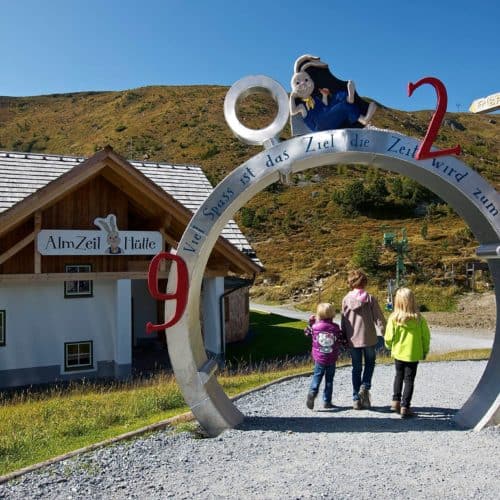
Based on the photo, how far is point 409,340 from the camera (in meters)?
6.37

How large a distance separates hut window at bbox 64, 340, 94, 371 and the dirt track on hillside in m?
17.4

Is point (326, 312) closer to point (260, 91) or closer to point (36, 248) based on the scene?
point (260, 91)

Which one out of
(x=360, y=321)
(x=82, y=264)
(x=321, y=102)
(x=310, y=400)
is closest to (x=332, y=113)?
(x=321, y=102)

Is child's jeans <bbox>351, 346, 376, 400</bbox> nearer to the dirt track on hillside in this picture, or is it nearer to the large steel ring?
the large steel ring

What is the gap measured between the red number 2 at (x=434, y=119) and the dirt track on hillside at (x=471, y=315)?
2049 cm

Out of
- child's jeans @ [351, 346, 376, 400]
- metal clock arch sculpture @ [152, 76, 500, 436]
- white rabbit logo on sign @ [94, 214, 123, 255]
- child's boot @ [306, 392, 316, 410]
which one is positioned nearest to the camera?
metal clock arch sculpture @ [152, 76, 500, 436]

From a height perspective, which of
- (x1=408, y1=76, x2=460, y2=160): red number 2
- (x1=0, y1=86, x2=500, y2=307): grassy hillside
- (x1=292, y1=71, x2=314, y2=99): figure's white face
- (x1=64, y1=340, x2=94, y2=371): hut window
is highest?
(x1=0, y1=86, x2=500, y2=307): grassy hillside

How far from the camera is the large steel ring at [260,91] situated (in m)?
6.13

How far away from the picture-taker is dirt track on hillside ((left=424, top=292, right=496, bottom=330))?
25.3m

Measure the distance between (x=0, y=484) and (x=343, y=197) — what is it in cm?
5253

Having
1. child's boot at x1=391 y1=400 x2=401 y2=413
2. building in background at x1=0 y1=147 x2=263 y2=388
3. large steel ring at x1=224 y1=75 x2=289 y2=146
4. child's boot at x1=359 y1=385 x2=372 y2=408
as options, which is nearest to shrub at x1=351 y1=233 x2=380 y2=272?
building in background at x1=0 y1=147 x2=263 y2=388

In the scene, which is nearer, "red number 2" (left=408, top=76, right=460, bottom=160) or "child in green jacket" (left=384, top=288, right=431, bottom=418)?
"red number 2" (left=408, top=76, right=460, bottom=160)

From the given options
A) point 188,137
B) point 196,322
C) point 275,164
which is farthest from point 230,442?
point 188,137

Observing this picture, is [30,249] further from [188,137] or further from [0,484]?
[188,137]
